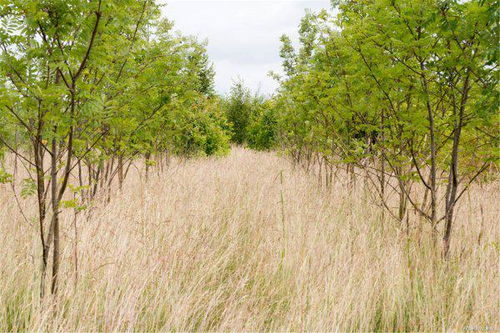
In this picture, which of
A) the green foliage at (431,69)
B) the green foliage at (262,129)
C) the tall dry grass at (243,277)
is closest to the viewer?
the tall dry grass at (243,277)

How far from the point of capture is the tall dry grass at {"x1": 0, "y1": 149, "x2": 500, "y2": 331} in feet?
9.00

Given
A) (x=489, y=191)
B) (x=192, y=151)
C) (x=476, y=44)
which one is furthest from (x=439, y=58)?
(x=192, y=151)

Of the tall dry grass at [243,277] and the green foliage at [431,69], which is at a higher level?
the green foliage at [431,69]

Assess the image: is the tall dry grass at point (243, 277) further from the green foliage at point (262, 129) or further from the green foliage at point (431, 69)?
the green foliage at point (262, 129)

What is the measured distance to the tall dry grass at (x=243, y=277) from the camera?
2744 millimetres

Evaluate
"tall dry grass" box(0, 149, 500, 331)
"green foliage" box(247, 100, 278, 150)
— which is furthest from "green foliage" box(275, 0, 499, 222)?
"green foliage" box(247, 100, 278, 150)

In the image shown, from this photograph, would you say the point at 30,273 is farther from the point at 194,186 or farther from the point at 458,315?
the point at 194,186

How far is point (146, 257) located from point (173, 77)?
95.0 inches

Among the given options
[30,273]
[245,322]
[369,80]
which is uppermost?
[369,80]

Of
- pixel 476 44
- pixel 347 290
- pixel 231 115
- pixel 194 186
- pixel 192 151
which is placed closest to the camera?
pixel 347 290

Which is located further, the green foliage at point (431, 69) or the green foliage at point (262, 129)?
the green foliage at point (262, 129)

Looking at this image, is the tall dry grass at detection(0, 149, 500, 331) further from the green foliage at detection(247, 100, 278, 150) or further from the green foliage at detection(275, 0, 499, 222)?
the green foliage at detection(247, 100, 278, 150)

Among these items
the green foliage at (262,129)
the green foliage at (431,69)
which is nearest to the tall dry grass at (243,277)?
the green foliage at (431,69)

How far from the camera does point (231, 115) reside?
2020 centimetres
